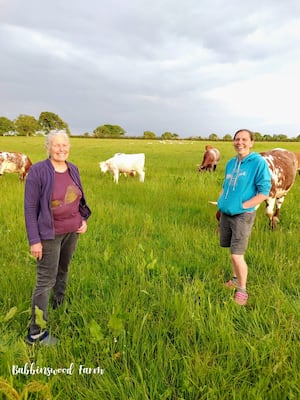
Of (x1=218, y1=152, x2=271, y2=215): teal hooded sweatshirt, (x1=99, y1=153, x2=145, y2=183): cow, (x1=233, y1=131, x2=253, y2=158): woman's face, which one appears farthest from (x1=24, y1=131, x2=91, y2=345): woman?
(x1=99, y1=153, x2=145, y2=183): cow

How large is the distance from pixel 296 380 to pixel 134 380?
1115 millimetres

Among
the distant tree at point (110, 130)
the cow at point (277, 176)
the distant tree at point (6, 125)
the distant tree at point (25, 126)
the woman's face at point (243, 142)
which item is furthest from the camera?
the distant tree at point (110, 130)

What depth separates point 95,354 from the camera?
7.35 ft

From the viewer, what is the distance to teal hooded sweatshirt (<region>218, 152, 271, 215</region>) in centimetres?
296

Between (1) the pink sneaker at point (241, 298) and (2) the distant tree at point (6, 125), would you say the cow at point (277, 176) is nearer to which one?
(1) the pink sneaker at point (241, 298)

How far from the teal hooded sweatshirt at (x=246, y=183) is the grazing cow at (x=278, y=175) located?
255 cm

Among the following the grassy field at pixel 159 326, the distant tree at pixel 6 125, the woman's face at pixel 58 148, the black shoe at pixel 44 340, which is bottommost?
the black shoe at pixel 44 340

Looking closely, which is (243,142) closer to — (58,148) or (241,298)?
(241,298)

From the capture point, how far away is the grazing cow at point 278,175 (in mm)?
5379

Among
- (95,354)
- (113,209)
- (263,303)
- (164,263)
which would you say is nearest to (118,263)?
(164,263)

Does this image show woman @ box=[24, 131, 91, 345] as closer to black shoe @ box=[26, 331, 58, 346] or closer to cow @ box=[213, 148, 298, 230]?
black shoe @ box=[26, 331, 58, 346]

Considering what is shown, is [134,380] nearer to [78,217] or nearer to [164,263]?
[78,217]

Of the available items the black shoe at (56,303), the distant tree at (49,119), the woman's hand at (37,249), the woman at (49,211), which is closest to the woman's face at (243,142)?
the woman at (49,211)

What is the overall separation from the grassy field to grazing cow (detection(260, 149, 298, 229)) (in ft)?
2.31
